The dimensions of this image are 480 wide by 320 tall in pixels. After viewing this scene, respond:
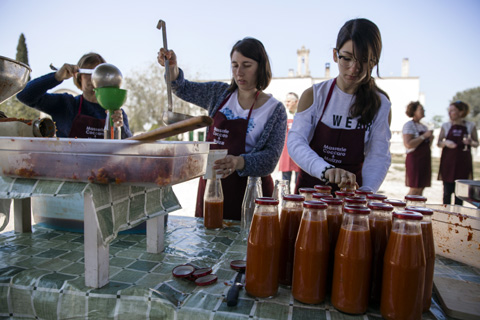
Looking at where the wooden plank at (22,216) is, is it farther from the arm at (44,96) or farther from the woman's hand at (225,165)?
the woman's hand at (225,165)

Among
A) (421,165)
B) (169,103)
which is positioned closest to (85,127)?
(169,103)

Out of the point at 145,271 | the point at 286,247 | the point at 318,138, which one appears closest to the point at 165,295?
the point at 145,271

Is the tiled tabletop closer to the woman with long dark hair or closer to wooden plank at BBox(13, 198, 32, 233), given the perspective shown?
wooden plank at BBox(13, 198, 32, 233)

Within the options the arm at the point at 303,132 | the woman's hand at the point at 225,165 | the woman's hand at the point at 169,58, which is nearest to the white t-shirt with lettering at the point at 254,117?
the arm at the point at 303,132

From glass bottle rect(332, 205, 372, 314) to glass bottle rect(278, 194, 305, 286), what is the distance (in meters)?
0.19

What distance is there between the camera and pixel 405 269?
2.91 ft

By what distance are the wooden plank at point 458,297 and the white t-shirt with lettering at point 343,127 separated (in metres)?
0.77

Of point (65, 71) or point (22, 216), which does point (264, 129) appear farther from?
point (22, 216)

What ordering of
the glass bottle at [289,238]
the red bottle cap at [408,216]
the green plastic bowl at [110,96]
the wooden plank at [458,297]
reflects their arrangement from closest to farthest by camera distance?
the red bottle cap at [408,216] < the wooden plank at [458,297] < the glass bottle at [289,238] < the green plastic bowl at [110,96]

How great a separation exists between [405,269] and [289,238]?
0.37 metres

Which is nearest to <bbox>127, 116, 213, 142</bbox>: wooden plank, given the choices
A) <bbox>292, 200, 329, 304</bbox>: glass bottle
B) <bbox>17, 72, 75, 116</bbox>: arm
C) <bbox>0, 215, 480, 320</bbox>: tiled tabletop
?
<bbox>292, 200, 329, 304</bbox>: glass bottle

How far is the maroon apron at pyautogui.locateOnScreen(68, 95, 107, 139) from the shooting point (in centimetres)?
239

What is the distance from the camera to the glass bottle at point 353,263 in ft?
3.03

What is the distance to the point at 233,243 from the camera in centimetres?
159
